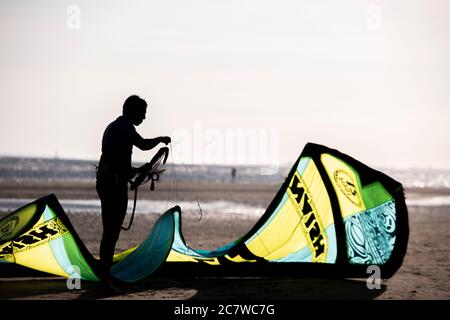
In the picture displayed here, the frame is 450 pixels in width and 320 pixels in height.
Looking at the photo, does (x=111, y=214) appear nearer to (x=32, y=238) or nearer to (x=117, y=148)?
(x=117, y=148)

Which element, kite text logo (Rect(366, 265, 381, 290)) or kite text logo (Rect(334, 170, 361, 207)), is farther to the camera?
kite text logo (Rect(334, 170, 361, 207))

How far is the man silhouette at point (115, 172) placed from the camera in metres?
6.80

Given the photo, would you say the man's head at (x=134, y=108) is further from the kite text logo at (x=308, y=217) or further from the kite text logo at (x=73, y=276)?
the kite text logo at (x=308, y=217)

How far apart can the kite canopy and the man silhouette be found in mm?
409

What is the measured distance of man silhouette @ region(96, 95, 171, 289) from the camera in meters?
6.80

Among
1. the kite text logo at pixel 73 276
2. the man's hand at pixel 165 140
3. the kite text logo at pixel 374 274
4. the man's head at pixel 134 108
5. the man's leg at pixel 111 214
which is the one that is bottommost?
the kite text logo at pixel 374 274

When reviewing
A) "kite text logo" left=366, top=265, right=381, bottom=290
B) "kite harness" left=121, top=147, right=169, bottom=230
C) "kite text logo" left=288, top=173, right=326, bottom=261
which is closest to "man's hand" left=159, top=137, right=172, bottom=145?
"kite harness" left=121, top=147, right=169, bottom=230

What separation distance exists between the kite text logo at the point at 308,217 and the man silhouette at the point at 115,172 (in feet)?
6.80

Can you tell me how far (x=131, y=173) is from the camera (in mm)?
6973

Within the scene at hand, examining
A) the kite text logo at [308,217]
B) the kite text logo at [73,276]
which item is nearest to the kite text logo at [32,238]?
the kite text logo at [73,276]

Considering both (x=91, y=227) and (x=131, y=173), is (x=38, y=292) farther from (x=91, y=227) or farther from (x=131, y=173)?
(x=91, y=227)

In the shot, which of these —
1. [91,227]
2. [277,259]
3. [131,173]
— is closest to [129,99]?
[131,173]

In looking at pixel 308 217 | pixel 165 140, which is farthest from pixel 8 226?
pixel 308 217

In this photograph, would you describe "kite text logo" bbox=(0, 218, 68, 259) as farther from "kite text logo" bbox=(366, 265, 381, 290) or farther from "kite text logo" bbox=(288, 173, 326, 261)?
"kite text logo" bbox=(366, 265, 381, 290)
